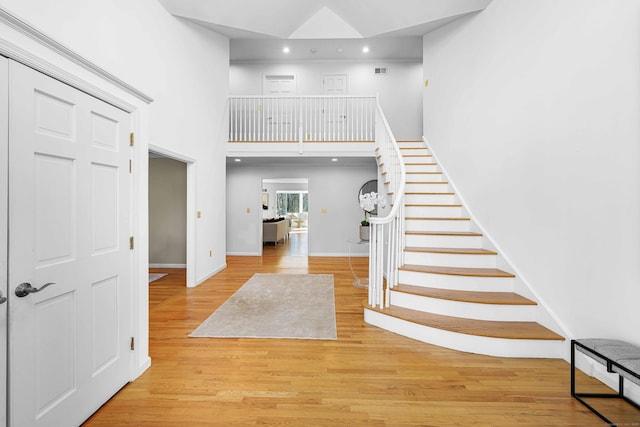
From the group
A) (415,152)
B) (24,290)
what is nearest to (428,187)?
(415,152)

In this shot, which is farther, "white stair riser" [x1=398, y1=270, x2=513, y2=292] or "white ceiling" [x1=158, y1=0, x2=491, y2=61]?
"white ceiling" [x1=158, y1=0, x2=491, y2=61]

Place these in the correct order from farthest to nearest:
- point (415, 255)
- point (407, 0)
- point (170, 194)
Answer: point (170, 194) < point (407, 0) < point (415, 255)

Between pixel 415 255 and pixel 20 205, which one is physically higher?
pixel 20 205

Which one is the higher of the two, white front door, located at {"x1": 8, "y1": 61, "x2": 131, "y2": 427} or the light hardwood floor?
white front door, located at {"x1": 8, "y1": 61, "x2": 131, "y2": 427}

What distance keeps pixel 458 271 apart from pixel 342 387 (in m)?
1.92

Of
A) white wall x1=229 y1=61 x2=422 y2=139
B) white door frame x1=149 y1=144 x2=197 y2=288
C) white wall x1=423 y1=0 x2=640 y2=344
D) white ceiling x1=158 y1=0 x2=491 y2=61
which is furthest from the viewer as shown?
white wall x1=229 y1=61 x2=422 y2=139

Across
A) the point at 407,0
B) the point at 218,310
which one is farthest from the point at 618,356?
the point at 407,0

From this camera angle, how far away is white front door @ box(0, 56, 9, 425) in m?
1.38

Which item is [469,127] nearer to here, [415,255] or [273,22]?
[415,255]

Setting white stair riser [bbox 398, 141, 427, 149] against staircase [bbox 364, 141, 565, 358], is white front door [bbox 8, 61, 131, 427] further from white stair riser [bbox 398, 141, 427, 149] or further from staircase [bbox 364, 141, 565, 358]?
white stair riser [bbox 398, 141, 427, 149]

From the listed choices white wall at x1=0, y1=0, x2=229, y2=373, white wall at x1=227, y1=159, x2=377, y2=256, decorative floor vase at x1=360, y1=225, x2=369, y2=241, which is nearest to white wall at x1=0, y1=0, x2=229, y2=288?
white wall at x1=0, y1=0, x2=229, y2=373

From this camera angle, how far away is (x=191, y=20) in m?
4.68

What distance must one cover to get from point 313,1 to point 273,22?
943 millimetres

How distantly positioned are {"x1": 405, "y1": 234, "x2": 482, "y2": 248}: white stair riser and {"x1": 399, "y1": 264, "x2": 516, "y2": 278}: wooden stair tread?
1.44ft
